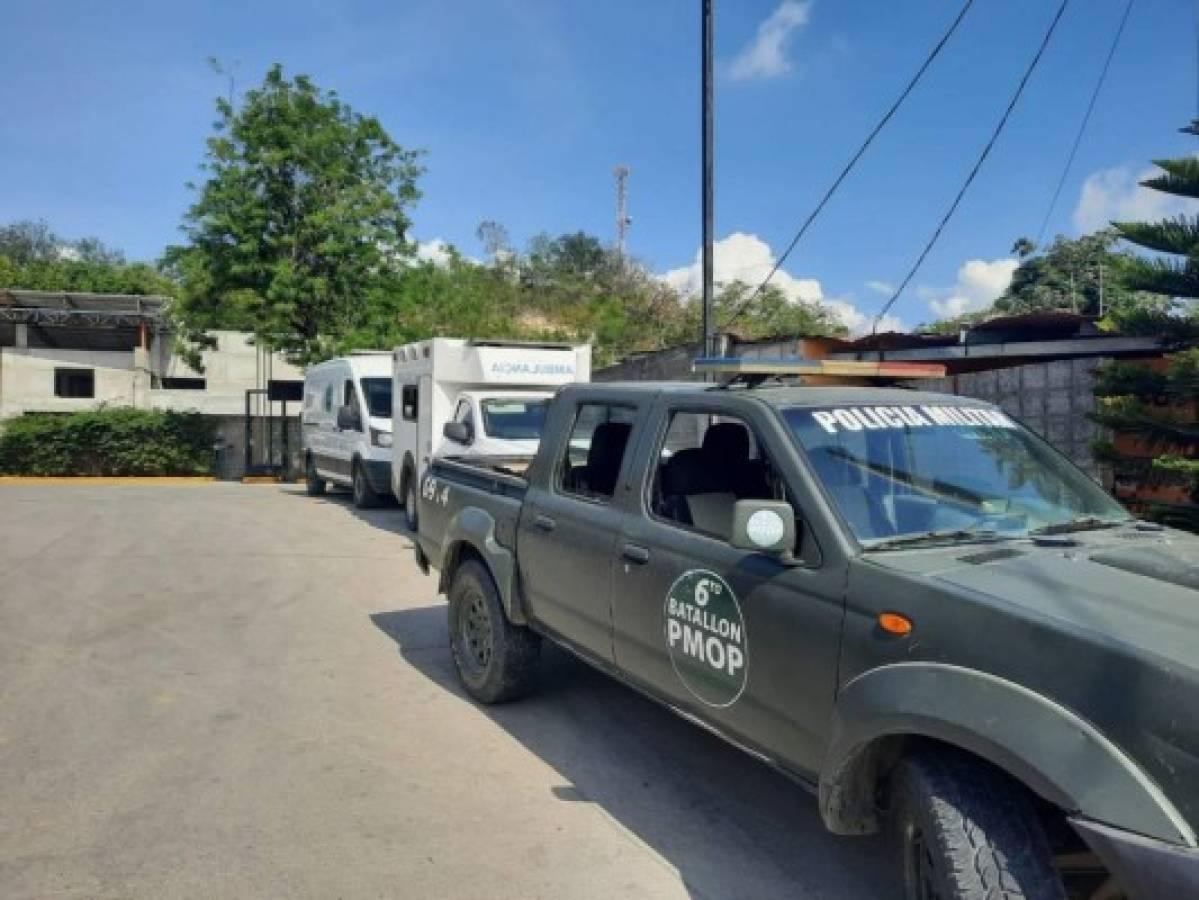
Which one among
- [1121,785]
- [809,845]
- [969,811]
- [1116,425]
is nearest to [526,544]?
[809,845]

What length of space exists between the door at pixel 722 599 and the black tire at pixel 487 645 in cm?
116

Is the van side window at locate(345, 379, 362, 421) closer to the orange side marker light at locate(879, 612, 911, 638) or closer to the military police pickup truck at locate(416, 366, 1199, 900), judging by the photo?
the military police pickup truck at locate(416, 366, 1199, 900)

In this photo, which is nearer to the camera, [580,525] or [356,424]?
[580,525]

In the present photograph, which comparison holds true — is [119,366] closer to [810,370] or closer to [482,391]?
[482,391]

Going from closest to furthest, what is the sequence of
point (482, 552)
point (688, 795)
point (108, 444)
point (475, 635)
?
point (688, 795) < point (482, 552) < point (475, 635) < point (108, 444)

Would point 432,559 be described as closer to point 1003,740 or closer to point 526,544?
point 526,544

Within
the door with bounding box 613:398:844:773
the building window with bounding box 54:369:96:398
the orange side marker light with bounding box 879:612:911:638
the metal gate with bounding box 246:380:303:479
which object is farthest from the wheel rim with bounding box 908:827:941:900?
the building window with bounding box 54:369:96:398

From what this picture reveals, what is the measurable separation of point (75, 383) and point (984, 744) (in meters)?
37.8

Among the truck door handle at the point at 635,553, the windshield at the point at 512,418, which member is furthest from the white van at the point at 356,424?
the truck door handle at the point at 635,553

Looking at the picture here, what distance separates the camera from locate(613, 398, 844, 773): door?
117 inches

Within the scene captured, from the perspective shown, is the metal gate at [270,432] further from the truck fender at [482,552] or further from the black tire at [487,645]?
the black tire at [487,645]

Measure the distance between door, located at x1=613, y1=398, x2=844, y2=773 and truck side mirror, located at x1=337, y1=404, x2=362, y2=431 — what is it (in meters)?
11.5

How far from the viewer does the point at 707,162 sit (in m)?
10.7

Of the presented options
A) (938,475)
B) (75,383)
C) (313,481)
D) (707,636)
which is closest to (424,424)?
(313,481)
